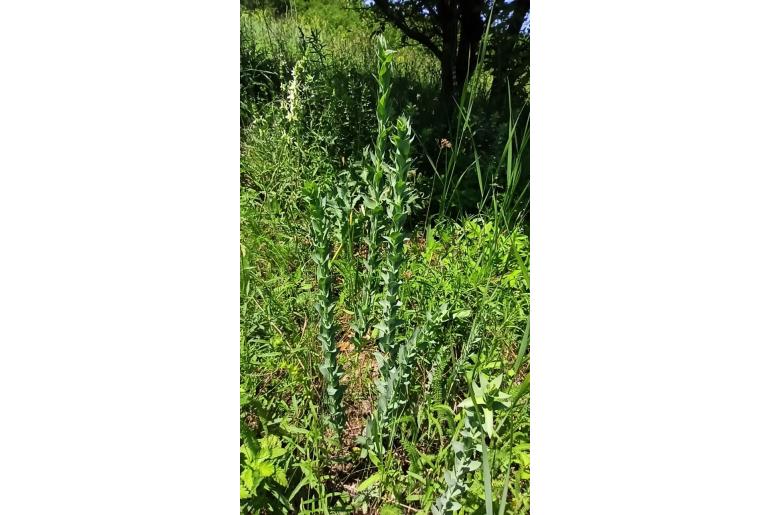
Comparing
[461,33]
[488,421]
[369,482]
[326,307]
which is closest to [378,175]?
[326,307]

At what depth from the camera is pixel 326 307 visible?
0.93 meters

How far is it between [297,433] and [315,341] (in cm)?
23

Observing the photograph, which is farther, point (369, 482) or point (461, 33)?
point (461, 33)

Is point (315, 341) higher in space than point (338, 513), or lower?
higher

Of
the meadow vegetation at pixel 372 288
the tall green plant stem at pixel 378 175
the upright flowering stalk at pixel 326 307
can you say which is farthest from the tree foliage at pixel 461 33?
the upright flowering stalk at pixel 326 307

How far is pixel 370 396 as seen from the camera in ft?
3.63

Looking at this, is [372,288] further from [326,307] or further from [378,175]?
[378,175]

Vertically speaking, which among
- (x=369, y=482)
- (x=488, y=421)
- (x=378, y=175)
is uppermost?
(x=378, y=175)

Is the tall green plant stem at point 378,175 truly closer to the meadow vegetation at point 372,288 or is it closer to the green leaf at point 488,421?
the meadow vegetation at point 372,288

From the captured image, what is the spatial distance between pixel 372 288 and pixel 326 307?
0.20 m

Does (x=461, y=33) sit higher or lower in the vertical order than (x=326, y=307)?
higher

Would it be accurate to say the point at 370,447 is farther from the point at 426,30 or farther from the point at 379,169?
the point at 426,30

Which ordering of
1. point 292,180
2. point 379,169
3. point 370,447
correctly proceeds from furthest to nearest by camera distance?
point 292,180
point 370,447
point 379,169

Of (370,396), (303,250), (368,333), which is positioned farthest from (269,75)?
(370,396)
